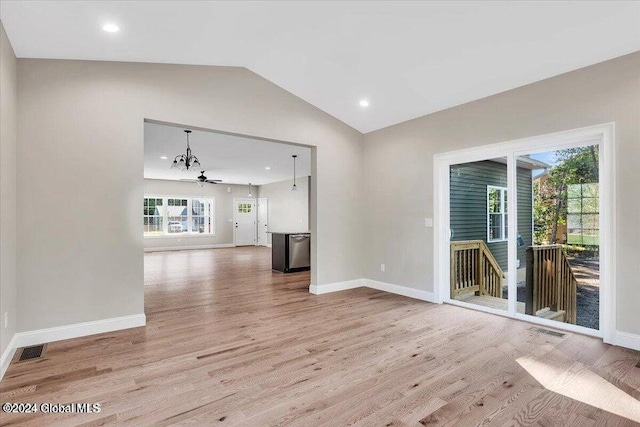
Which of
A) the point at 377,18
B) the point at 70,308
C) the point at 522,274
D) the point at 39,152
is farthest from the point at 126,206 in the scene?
the point at 522,274

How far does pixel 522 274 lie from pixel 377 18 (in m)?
3.19

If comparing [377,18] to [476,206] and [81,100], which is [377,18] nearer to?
[476,206]

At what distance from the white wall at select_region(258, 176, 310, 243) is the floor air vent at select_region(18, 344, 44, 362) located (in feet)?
26.8

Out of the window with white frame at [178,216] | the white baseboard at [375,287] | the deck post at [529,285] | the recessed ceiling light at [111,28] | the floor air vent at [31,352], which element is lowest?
the floor air vent at [31,352]

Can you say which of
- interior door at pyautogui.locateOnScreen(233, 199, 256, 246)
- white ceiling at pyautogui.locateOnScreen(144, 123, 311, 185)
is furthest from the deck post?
interior door at pyautogui.locateOnScreen(233, 199, 256, 246)

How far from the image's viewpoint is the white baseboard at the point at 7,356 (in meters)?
2.46

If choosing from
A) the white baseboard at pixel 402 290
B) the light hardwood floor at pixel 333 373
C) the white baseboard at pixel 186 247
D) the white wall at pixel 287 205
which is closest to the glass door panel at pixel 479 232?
the white baseboard at pixel 402 290

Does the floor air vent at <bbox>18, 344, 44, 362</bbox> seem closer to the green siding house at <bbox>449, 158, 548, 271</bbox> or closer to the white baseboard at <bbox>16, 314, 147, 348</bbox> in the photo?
the white baseboard at <bbox>16, 314, 147, 348</bbox>

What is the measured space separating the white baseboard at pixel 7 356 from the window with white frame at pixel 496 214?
494cm

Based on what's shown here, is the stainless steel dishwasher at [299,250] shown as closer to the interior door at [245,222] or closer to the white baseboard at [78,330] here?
the white baseboard at [78,330]

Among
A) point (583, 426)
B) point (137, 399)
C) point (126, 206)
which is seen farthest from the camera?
point (126, 206)

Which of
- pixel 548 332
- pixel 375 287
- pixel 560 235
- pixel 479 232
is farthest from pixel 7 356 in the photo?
pixel 560 235

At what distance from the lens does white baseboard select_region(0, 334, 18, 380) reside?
2.46 metres

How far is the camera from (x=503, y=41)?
3006 mm
